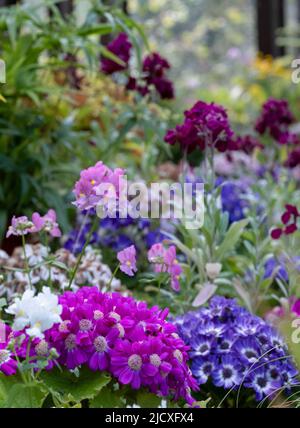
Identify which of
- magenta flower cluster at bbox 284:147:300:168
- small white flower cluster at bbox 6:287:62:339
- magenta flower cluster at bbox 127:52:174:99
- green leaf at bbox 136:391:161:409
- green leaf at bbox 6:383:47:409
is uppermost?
magenta flower cluster at bbox 127:52:174:99

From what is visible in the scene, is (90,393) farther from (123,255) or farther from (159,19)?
(159,19)

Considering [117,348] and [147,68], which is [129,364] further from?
[147,68]

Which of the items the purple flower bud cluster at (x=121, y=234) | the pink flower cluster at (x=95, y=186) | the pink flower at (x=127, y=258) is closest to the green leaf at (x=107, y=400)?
the pink flower at (x=127, y=258)

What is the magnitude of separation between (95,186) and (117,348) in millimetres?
287

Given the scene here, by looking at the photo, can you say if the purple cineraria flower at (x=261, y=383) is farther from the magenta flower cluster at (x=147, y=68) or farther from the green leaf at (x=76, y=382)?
the magenta flower cluster at (x=147, y=68)

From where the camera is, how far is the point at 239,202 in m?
2.63

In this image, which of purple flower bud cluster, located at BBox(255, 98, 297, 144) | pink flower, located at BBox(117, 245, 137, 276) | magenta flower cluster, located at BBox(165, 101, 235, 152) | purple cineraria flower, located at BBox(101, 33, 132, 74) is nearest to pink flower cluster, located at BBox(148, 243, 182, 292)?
pink flower, located at BBox(117, 245, 137, 276)

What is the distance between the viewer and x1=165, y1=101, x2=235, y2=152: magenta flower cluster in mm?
1765

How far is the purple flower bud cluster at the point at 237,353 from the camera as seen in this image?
1.49 m

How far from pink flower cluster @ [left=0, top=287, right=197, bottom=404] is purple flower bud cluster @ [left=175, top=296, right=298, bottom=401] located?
224 millimetres

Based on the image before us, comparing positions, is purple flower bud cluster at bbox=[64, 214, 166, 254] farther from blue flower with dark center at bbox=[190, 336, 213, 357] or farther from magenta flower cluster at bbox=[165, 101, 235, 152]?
blue flower with dark center at bbox=[190, 336, 213, 357]
